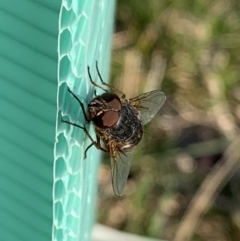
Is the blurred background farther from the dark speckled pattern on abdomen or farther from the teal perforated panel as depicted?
the teal perforated panel

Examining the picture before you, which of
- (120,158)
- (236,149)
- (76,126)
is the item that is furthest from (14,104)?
(236,149)

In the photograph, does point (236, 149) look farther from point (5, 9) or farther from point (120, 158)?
point (5, 9)

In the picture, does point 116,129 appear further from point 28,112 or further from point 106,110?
point 28,112

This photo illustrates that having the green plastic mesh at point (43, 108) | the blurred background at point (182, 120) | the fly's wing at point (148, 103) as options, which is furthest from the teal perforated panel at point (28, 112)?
the blurred background at point (182, 120)

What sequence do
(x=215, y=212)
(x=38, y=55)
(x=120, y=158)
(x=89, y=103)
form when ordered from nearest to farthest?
(x=38, y=55)
(x=89, y=103)
(x=120, y=158)
(x=215, y=212)

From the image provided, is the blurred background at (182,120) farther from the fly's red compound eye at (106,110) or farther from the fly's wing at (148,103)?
the fly's red compound eye at (106,110)

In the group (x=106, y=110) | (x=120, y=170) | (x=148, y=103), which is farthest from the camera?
(x=148, y=103)

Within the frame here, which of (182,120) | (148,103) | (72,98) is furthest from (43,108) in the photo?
(182,120)
